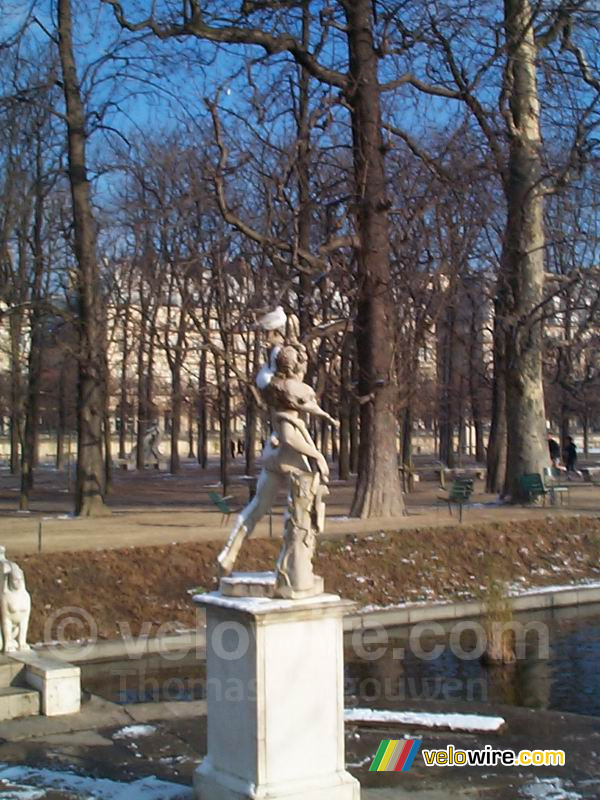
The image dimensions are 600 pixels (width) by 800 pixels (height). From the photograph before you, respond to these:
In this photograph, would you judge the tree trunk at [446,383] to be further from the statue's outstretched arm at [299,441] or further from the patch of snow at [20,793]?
the patch of snow at [20,793]

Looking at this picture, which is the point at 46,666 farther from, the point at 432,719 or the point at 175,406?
the point at 175,406

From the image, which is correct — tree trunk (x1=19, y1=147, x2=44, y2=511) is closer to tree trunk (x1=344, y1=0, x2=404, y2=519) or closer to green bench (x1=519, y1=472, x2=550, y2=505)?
tree trunk (x1=344, y1=0, x2=404, y2=519)

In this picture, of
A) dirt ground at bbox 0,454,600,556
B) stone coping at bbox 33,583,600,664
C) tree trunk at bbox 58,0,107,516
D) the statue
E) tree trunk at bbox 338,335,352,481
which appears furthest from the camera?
tree trunk at bbox 338,335,352,481

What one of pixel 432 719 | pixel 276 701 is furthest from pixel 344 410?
pixel 276 701

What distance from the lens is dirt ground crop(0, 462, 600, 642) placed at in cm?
1694

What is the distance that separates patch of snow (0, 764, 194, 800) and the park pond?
150 inches

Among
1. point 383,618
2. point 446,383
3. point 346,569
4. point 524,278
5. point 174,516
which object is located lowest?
point 383,618

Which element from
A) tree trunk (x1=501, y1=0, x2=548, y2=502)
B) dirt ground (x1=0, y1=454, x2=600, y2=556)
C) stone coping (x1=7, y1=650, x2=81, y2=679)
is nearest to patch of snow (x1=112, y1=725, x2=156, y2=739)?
stone coping (x1=7, y1=650, x2=81, y2=679)

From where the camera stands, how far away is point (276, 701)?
6.90 m

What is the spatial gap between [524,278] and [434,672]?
13.8 m

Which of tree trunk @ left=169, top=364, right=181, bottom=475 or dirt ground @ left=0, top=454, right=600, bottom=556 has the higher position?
tree trunk @ left=169, top=364, right=181, bottom=475

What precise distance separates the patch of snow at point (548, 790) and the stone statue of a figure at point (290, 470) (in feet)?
7.87

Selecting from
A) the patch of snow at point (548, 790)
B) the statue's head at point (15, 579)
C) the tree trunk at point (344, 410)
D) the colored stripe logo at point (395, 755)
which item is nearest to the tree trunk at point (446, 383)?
the tree trunk at point (344, 410)

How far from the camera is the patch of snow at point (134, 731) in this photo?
9.76 m
